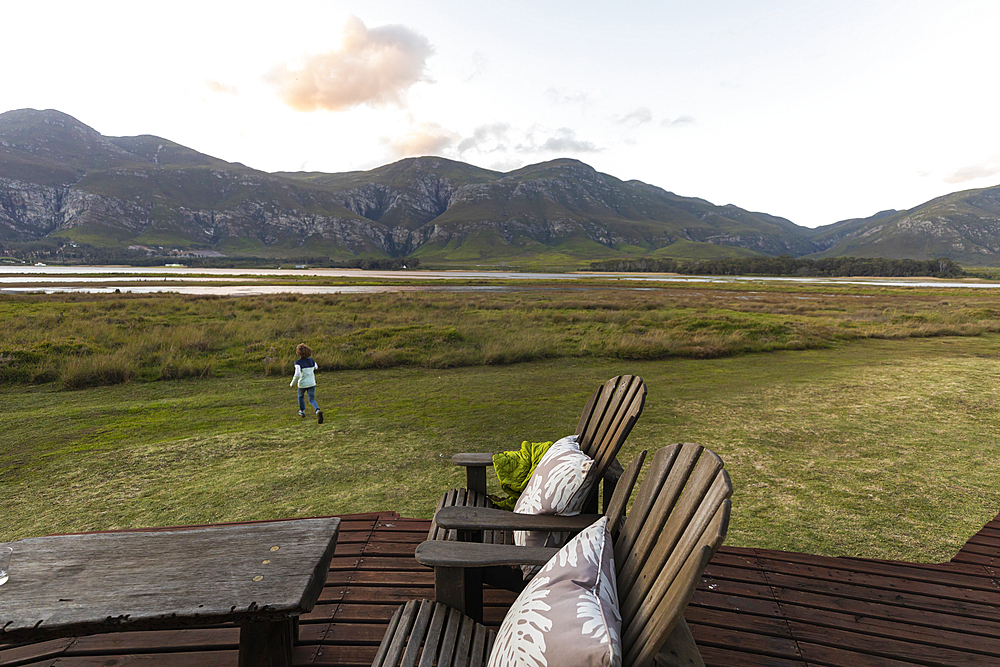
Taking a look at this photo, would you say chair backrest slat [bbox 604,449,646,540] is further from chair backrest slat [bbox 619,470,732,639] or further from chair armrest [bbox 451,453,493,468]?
chair armrest [bbox 451,453,493,468]

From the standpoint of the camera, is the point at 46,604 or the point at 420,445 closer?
the point at 46,604

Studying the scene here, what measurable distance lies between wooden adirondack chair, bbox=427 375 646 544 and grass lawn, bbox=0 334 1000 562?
59.9 inches

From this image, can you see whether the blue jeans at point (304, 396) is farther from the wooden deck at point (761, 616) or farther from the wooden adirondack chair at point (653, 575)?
the wooden adirondack chair at point (653, 575)

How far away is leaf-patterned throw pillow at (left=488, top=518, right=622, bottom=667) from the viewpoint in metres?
1.36

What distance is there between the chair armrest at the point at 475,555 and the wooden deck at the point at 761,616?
77 centimetres

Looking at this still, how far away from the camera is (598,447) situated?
2.84m

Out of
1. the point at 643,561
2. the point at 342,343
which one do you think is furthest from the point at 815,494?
the point at 342,343

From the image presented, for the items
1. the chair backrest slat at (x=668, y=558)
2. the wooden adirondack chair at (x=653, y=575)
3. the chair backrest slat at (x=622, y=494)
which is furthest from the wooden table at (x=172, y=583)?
the chair backrest slat at (x=622, y=494)

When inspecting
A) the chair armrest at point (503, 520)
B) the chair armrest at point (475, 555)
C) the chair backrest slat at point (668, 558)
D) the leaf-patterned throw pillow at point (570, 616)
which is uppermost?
the chair backrest slat at point (668, 558)

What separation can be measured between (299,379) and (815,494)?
735 cm

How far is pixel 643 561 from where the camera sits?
165 cm

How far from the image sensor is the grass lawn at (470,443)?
4.29 meters

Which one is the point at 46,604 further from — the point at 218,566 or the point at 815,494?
the point at 815,494

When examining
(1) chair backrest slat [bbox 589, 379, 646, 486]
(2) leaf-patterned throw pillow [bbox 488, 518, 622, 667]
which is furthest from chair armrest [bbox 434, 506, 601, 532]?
(2) leaf-patterned throw pillow [bbox 488, 518, 622, 667]
